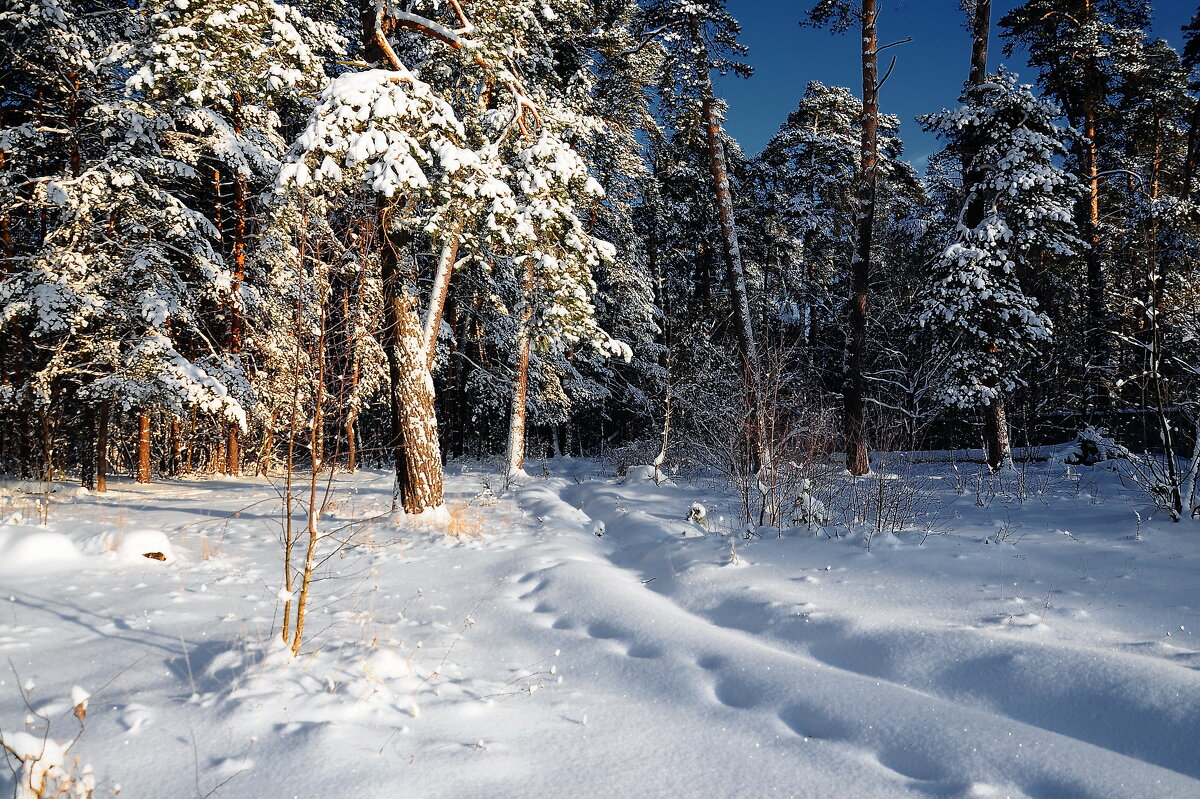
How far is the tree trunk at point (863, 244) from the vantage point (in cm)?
1095

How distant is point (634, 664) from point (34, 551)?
617cm

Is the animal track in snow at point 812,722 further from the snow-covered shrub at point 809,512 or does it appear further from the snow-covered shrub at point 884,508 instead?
the snow-covered shrub at point 809,512

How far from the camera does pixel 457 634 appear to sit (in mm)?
4457

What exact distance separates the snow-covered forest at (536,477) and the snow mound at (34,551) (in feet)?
0.17

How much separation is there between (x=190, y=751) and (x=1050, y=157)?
1457cm

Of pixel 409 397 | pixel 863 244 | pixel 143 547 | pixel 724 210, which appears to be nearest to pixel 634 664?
pixel 409 397

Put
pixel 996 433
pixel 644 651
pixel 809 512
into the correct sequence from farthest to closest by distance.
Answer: pixel 996 433
pixel 809 512
pixel 644 651

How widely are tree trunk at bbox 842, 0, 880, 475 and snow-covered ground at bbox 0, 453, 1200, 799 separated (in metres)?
4.11

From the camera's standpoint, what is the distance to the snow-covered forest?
288cm

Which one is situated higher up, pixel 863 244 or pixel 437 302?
pixel 863 244

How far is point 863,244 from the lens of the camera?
1134cm

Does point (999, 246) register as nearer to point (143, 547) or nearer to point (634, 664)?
point (634, 664)

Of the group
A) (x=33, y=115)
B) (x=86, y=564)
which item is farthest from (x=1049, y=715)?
(x=33, y=115)

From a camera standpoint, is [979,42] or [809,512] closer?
[809,512]
